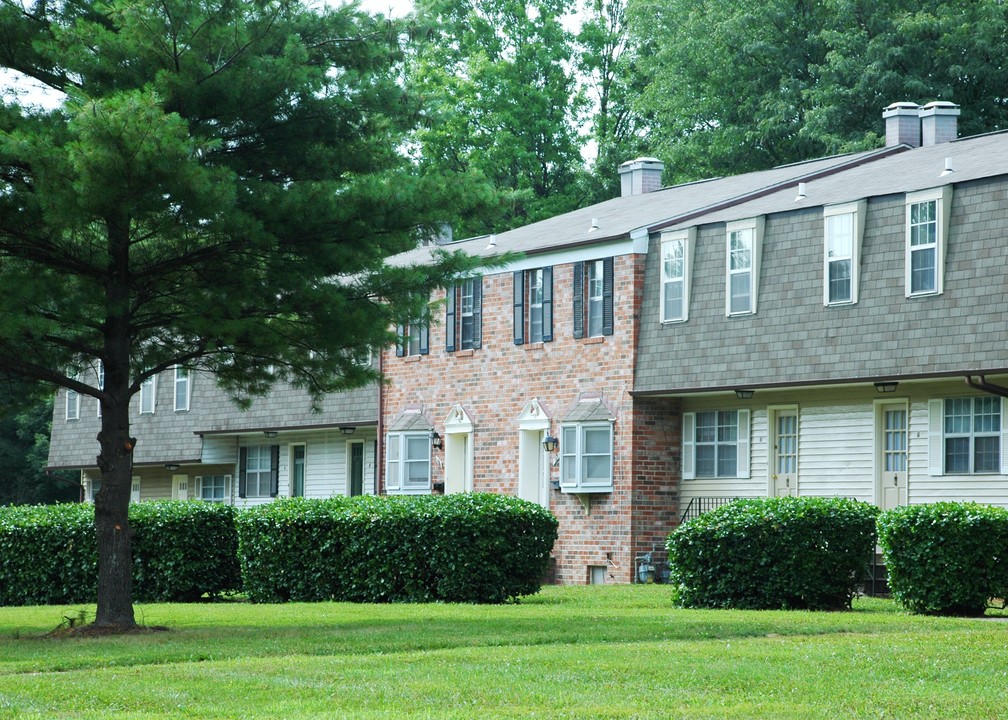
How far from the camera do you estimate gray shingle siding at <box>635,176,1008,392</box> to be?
22188 millimetres

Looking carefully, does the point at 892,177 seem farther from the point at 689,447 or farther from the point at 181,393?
the point at 181,393

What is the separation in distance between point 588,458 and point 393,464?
17.9 ft

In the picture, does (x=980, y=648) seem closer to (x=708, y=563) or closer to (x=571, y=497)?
(x=708, y=563)

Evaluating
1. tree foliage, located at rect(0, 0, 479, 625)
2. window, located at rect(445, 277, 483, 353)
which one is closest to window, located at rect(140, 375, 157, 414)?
window, located at rect(445, 277, 483, 353)

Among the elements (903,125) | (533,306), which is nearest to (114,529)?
(533,306)

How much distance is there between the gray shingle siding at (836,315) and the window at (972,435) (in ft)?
3.50

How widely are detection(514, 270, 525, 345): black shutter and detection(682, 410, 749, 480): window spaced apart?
3653 mm

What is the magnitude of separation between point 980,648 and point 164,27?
31.1 feet

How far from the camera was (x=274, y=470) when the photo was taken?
37031 millimetres

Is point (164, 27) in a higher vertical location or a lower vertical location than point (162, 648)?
higher

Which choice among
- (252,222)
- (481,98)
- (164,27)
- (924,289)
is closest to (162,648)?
(252,222)

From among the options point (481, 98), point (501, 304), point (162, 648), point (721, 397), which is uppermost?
point (481, 98)

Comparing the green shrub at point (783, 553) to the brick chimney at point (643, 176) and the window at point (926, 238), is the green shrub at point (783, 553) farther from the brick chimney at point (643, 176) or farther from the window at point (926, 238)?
the brick chimney at point (643, 176)

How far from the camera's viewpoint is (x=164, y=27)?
15.8 metres
